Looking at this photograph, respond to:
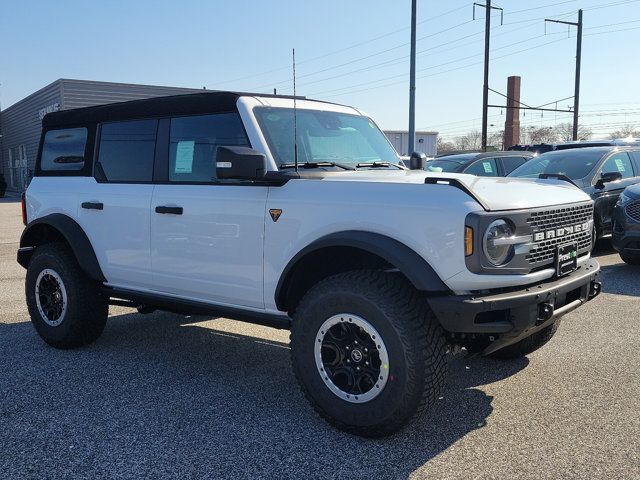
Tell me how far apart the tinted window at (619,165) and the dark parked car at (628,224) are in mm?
1418

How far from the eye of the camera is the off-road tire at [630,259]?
8586mm

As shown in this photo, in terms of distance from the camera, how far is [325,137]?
14.9 ft

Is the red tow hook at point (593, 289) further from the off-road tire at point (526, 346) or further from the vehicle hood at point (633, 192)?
the vehicle hood at point (633, 192)

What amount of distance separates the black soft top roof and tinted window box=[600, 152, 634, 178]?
709 centimetres

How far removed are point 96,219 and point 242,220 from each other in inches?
64.2

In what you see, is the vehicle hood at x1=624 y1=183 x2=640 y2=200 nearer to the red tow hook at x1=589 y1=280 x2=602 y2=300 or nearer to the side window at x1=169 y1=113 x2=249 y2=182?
the red tow hook at x1=589 y1=280 x2=602 y2=300

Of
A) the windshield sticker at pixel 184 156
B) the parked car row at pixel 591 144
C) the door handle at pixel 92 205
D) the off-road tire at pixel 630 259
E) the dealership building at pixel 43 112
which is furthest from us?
the dealership building at pixel 43 112

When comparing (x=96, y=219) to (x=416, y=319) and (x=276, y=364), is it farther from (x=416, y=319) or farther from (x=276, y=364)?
(x=416, y=319)

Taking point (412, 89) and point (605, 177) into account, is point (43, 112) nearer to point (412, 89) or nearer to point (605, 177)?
point (412, 89)

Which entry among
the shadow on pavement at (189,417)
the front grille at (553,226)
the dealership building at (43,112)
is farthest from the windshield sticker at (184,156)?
the dealership building at (43,112)

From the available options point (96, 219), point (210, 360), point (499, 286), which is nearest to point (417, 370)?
point (499, 286)

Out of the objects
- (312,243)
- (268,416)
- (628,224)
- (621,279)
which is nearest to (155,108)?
(312,243)

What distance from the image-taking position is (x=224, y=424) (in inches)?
144

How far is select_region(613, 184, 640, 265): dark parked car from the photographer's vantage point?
8266 millimetres
